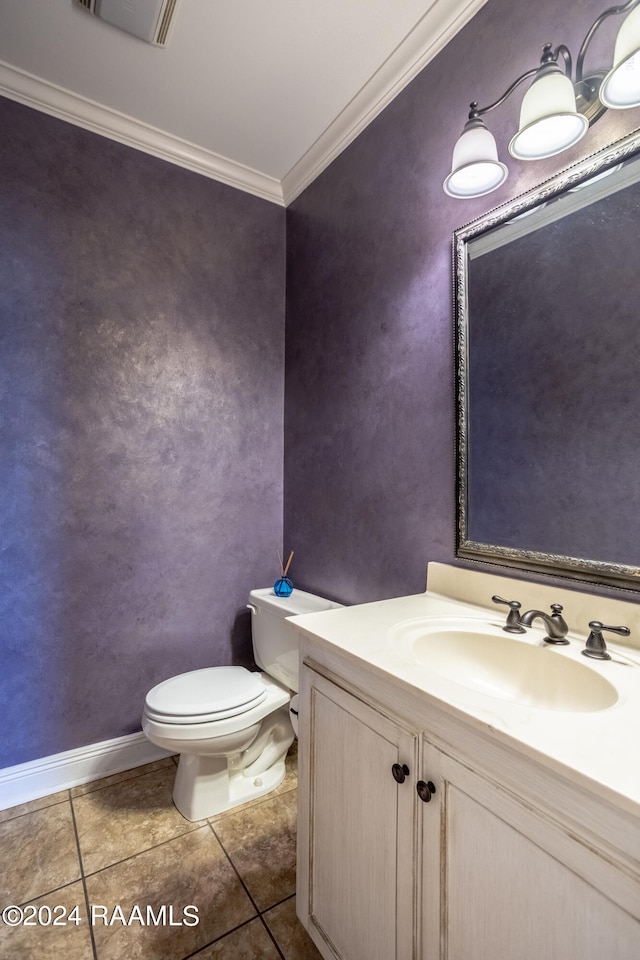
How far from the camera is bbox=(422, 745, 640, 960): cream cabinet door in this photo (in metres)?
0.53

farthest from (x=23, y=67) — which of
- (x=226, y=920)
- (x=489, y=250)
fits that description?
(x=226, y=920)

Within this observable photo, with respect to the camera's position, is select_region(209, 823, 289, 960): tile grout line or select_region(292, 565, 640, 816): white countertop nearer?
select_region(292, 565, 640, 816): white countertop

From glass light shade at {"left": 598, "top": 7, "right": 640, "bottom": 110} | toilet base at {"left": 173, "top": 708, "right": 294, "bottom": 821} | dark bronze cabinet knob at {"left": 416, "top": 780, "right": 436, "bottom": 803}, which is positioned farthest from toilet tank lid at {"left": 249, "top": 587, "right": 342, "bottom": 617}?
glass light shade at {"left": 598, "top": 7, "right": 640, "bottom": 110}

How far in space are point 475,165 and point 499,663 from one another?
Answer: 1212mm

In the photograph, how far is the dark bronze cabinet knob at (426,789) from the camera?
75 cm

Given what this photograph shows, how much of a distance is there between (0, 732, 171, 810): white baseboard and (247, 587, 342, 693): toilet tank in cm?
59

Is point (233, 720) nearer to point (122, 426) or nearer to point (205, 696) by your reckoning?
point (205, 696)

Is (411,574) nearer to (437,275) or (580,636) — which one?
(580,636)

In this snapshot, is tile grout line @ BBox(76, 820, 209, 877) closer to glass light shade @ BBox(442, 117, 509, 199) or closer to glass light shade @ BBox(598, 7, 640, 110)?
glass light shade @ BBox(442, 117, 509, 199)

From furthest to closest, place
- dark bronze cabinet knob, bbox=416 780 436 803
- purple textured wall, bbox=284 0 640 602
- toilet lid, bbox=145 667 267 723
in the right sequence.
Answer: toilet lid, bbox=145 667 267 723
purple textured wall, bbox=284 0 640 602
dark bronze cabinet knob, bbox=416 780 436 803

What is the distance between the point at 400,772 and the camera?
0.81 metres

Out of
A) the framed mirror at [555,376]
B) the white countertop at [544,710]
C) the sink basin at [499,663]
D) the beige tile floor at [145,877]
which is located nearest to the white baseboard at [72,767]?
the beige tile floor at [145,877]

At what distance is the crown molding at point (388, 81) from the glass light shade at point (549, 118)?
56 cm

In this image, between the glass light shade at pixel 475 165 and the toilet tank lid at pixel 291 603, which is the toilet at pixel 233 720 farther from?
the glass light shade at pixel 475 165
